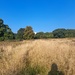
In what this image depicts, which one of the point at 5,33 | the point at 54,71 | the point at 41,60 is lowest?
the point at 54,71

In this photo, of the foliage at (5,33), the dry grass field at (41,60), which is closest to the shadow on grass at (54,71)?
the dry grass field at (41,60)

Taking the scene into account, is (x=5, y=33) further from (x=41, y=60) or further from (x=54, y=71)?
(x=54, y=71)

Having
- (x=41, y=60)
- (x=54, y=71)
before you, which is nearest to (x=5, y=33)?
(x=41, y=60)

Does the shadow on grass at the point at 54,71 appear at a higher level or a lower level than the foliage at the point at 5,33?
lower

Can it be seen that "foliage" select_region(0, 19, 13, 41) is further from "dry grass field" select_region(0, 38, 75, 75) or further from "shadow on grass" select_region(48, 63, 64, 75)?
"shadow on grass" select_region(48, 63, 64, 75)

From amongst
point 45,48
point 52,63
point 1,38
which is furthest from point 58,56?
point 1,38

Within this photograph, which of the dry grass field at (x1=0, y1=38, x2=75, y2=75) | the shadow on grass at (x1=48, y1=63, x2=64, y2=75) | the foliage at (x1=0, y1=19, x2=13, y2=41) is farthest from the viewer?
the foliage at (x1=0, y1=19, x2=13, y2=41)

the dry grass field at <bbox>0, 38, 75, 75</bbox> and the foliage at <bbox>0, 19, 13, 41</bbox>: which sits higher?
the foliage at <bbox>0, 19, 13, 41</bbox>

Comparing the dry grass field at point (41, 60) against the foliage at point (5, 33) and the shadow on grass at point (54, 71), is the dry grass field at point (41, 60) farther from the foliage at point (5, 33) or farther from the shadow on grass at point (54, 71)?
the foliage at point (5, 33)

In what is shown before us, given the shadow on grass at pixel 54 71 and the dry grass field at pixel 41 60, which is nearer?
the shadow on grass at pixel 54 71

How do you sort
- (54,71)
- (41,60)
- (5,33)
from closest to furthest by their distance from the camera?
(54,71) → (41,60) → (5,33)

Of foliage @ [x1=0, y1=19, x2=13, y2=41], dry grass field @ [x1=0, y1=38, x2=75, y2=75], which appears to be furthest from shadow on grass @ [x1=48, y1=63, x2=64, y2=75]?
foliage @ [x1=0, y1=19, x2=13, y2=41]

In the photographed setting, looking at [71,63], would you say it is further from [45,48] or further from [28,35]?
[28,35]

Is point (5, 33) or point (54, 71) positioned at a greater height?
point (5, 33)
